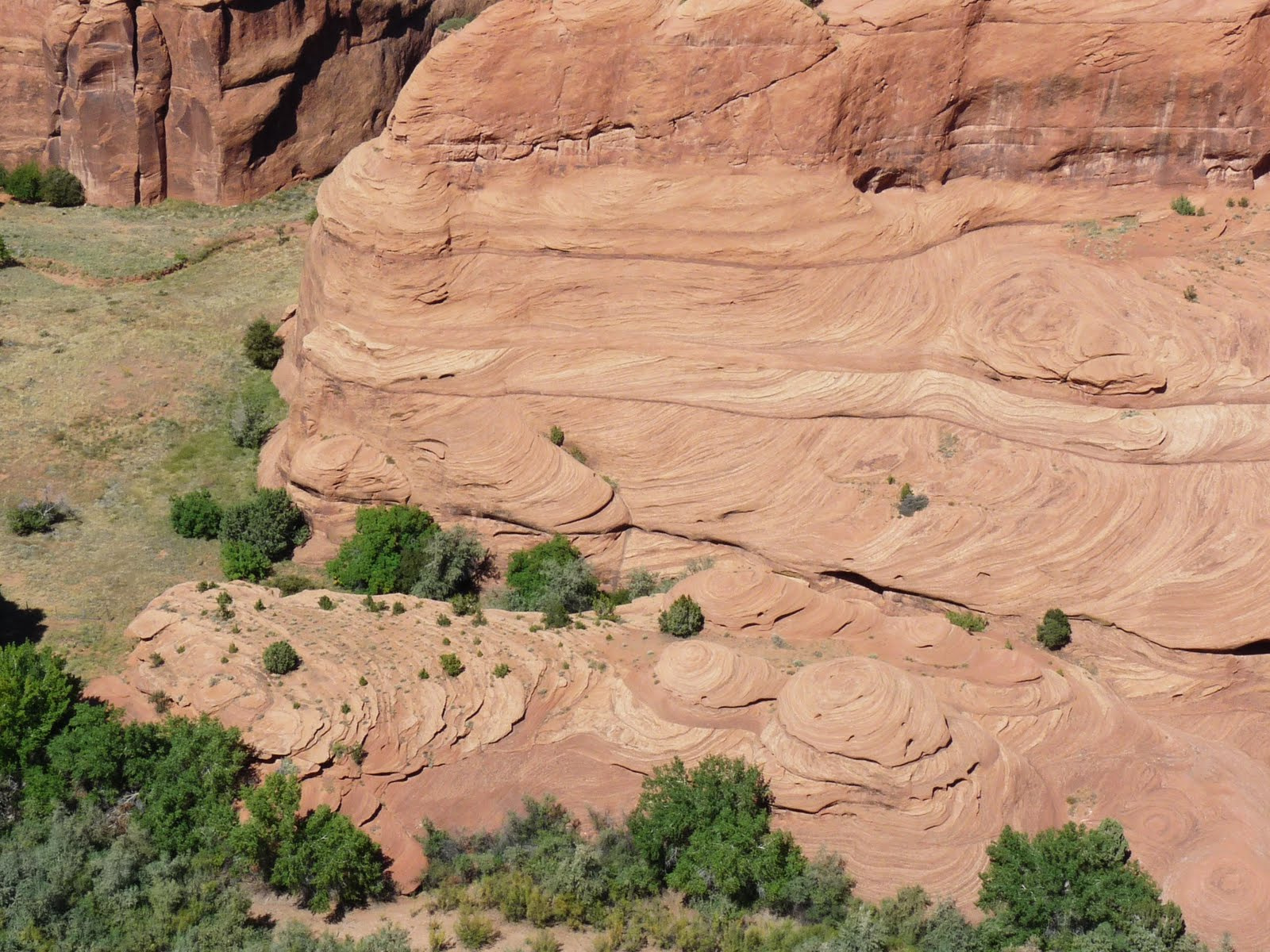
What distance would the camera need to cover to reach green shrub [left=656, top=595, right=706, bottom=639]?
40125mm

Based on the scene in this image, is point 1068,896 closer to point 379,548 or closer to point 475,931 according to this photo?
point 475,931

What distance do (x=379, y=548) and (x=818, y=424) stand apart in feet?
48.6

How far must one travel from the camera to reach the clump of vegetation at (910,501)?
40.1 m

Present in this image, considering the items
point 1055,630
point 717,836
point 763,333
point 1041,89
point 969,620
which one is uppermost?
point 1041,89

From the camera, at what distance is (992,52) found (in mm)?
41594

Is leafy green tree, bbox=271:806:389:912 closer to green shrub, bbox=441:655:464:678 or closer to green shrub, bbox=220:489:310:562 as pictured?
green shrub, bbox=441:655:464:678

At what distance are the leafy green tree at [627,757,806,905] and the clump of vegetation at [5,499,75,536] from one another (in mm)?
23532

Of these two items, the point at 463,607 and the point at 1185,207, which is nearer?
the point at 463,607

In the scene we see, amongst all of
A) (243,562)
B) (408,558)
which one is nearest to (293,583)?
(243,562)

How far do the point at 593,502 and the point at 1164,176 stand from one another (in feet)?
68.1

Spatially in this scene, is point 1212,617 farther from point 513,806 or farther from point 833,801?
point 513,806

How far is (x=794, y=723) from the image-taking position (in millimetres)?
35969

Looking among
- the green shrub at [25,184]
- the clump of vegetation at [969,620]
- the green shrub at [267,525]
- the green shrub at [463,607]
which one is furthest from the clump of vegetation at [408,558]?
the green shrub at [25,184]

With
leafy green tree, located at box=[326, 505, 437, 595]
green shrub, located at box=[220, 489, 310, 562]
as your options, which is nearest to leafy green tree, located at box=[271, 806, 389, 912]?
leafy green tree, located at box=[326, 505, 437, 595]
